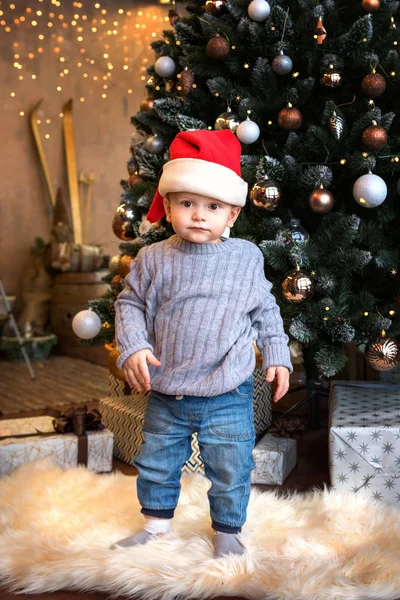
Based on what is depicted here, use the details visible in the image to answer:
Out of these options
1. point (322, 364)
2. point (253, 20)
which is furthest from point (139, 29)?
point (322, 364)

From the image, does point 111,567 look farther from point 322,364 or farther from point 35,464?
point 322,364

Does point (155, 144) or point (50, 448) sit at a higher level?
point (155, 144)

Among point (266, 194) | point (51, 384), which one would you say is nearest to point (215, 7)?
point (266, 194)

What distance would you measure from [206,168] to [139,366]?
434 mm

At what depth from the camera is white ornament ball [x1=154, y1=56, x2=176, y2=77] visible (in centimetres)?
223

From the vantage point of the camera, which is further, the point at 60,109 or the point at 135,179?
the point at 60,109

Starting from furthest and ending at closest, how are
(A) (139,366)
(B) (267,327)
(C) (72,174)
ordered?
(C) (72,174) < (B) (267,327) < (A) (139,366)

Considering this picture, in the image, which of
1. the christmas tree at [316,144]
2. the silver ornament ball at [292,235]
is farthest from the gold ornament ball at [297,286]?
the silver ornament ball at [292,235]

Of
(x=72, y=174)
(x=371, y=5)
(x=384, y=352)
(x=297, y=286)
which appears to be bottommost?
(x=384, y=352)

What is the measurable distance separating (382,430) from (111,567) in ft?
2.61

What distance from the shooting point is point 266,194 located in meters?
1.88

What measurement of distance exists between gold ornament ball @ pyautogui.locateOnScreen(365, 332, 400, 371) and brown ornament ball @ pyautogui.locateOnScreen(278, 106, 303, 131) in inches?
26.1

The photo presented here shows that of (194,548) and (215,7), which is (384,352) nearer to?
(194,548)

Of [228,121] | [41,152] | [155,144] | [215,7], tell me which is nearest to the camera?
[228,121]
